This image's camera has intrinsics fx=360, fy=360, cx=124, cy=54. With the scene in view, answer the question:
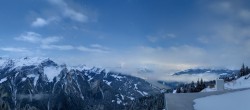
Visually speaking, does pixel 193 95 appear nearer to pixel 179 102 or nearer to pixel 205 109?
pixel 179 102

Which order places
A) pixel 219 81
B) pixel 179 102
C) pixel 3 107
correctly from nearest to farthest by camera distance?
1. pixel 179 102
2. pixel 219 81
3. pixel 3 107

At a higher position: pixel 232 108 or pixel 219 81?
pixel 219 81

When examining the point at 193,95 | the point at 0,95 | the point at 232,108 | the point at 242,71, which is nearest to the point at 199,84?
the point at 242,71

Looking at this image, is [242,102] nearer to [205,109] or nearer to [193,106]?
[205,109]

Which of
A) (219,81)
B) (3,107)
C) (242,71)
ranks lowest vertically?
(3,107)

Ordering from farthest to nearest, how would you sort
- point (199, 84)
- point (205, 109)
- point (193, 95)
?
1. point (199, 84)
2. point (193, 95)
3. point (205, 109)

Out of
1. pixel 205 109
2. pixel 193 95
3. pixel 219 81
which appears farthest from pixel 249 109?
pixel 219 81

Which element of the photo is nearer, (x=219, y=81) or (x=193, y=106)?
(x=193, y=106)

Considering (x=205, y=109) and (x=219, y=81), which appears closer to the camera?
(x=205, y=109)

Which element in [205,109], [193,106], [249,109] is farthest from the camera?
[193,106]
